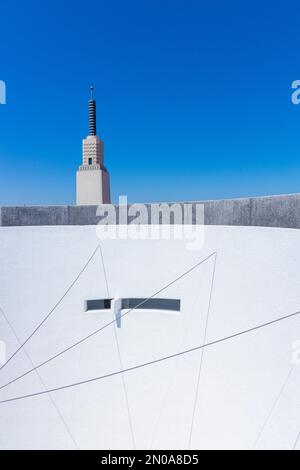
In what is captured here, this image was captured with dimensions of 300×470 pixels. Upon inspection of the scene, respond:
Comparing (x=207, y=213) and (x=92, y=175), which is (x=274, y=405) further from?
(x=92, y=175)

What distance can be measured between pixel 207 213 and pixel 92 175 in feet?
64.7

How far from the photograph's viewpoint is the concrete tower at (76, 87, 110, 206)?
25188 millimetres

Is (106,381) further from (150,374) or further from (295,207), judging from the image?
(295,207)

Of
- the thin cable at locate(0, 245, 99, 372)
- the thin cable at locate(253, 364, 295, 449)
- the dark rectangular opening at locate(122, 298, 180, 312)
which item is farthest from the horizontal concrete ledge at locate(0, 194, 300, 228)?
the thin cable at locate(253, 364, 295, 449)

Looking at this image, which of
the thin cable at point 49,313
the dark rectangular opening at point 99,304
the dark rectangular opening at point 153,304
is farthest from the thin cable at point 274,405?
the thin cable at point 49,313

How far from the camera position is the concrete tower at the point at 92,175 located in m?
25.2

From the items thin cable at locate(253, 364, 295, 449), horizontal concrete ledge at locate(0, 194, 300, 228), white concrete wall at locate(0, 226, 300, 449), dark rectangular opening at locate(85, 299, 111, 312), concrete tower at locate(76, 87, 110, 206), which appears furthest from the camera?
concrete tower at locate(76, 87, 110, 206)

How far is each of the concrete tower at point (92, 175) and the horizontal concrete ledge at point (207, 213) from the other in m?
16.8

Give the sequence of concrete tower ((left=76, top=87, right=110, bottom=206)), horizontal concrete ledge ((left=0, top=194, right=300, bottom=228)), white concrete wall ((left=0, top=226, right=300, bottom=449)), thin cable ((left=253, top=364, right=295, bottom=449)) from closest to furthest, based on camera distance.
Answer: thin cable ((left=253, top=364, right=295, bottom=449)), horizontal concrete ledge ((left=0, top=194, right=300, bottom=228)), white concrete wall ((left=0, top=226, right=300, bottom=449)), concrete tower ((left=76, top=87, right=110, bottom=206))

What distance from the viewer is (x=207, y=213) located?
761 cm

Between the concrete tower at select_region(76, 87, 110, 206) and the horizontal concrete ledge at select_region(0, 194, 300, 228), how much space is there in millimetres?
16848

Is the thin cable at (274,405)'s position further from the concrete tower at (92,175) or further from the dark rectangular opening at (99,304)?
the concrete tower at (92,175)

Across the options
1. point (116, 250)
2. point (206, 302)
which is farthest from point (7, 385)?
point (206, 302)

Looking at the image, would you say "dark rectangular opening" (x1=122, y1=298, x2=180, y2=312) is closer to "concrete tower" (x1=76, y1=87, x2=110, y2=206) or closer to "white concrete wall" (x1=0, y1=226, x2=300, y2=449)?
"white concrete wall" (x1=0, y1=226, x2=300, y2=449)
